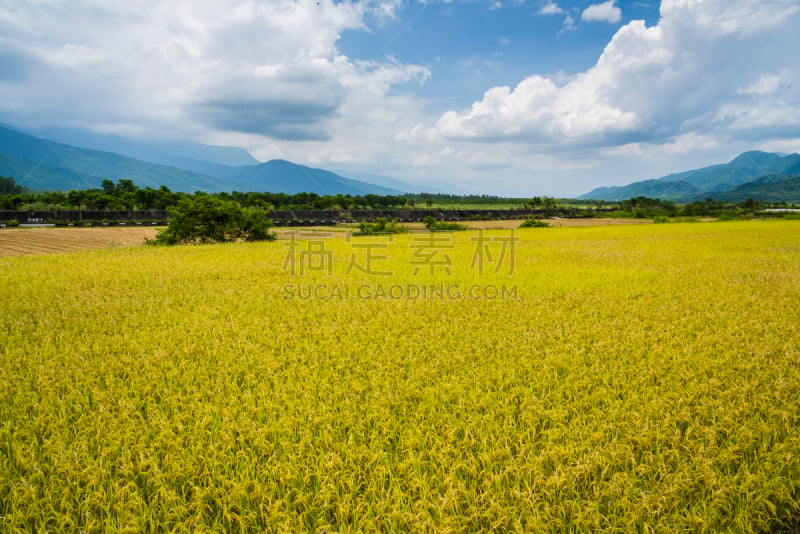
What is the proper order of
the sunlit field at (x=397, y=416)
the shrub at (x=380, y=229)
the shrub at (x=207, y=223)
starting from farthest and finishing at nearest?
the shrub at (x=380, y=229) → the shrub at (x=207, y=223) → the sunlit field at (x=397, y=416)

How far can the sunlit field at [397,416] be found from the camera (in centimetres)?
209

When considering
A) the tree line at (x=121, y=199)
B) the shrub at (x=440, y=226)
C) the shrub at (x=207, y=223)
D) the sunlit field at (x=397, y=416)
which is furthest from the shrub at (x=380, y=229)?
the sunlit field at (x=397, y=416)

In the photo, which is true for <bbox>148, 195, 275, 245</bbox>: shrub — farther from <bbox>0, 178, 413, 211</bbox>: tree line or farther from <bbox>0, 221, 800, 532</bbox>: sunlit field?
<bbox>0, 178, 413, 211</bbox>: tree line

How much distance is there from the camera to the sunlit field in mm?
2092

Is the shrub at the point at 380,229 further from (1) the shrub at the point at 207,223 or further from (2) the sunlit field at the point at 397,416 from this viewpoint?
(2) the sunlit field at the point at 397,416

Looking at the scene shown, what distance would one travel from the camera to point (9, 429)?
282cm

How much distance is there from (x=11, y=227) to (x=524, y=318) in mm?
52013

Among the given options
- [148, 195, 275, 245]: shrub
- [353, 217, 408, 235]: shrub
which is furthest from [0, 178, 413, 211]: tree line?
[148, 195, 275, 245]: shrub

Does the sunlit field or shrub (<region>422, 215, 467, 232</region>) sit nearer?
the sunlit field

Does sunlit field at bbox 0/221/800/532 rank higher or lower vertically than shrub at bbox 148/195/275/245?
lower

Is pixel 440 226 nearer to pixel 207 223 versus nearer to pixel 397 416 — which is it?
pixel 207 223

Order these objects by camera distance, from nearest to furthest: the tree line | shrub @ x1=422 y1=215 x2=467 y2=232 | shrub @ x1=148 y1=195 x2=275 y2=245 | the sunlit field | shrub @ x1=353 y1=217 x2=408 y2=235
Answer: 1. the sunlit field
2. shrub @ x1=148 y1=195 x2=275 y2=245
3. shrub @ x1=353 y1=217 x2=408 y2=235
4. shrub @ x1=422 y1=215 x2=467 y2=232
5. the tree line

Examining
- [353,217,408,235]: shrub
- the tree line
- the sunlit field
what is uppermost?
the tree line

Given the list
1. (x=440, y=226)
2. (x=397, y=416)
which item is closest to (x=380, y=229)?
(x=440, y=226)
